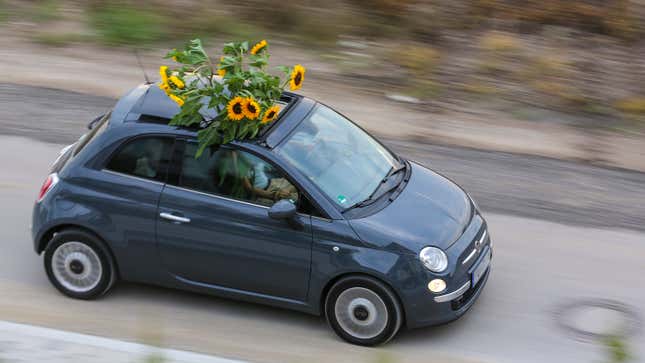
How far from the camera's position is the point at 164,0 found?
53.9ft

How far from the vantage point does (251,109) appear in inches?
299

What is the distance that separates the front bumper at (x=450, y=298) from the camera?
753 centimetres

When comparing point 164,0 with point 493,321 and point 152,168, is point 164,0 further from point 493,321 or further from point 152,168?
point 493,321

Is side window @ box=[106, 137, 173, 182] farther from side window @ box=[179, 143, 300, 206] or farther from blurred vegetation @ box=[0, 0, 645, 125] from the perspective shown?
blurred vegetation @ box=[0, 0, 645, 125]

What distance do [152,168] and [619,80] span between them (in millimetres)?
8161

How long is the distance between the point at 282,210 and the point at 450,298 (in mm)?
1444

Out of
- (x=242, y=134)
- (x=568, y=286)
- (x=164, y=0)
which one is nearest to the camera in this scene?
(x=242, y=134)

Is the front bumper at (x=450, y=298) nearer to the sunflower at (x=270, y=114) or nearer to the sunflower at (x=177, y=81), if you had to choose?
the sunflower at (x=270, y=114)

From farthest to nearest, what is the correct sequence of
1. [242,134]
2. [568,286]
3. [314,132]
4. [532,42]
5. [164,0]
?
[164,0] → [532,42] → [568,286] → [314,132] → [242,134]

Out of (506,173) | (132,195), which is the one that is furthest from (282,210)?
(506,173)

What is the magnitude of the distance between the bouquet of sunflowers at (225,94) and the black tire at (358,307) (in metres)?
1.35

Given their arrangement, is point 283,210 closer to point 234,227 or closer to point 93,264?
point 234,227

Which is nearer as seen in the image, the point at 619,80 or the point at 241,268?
the point at 241,268

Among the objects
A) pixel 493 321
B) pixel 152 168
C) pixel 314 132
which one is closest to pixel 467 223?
pixel 493 321
